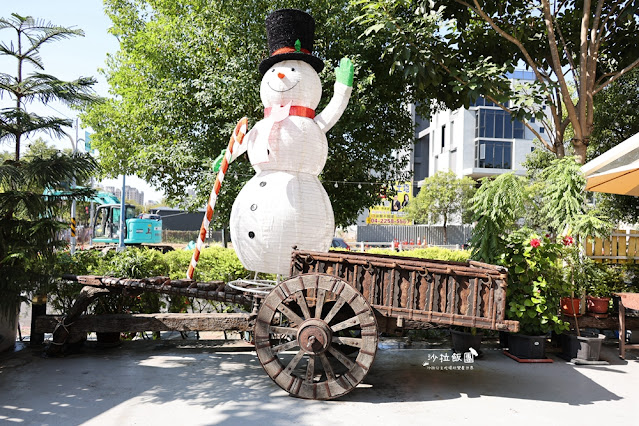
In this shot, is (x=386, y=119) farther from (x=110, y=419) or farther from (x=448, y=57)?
(x=110, y=419)

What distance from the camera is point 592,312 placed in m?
6.71

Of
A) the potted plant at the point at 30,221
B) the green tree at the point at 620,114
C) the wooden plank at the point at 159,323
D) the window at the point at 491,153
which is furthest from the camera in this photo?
the window at the point at 491,153

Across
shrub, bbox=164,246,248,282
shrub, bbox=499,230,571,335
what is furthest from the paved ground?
shrub, bbox=164,246,248,282

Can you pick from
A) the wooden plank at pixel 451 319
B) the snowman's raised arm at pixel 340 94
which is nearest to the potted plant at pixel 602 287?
the wooden plank at pixel 451 319

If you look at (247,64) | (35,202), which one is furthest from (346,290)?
(247,64)

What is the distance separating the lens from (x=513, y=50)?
27.9ft

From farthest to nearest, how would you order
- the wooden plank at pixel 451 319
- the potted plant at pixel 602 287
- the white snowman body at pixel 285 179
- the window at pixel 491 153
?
the window at pixel 491 153 < the potted plant at pixel 602 287 < the white snowman body at pixel 285 179 < the wooden plank at pixel 451 319

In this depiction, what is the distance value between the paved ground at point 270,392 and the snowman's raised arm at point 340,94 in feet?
9.96

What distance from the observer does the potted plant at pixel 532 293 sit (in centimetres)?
587

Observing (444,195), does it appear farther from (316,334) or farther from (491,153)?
(316,334)

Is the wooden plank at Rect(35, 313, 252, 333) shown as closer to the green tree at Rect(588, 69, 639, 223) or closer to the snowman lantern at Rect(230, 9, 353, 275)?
the snowman lantern at Rect(230, 9, 353, 275)

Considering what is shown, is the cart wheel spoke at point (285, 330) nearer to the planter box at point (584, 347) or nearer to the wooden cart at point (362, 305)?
the wooden cart at point (362, 305)

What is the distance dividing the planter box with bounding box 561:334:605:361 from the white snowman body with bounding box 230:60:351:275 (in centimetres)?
341

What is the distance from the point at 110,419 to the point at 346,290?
7.41ft
